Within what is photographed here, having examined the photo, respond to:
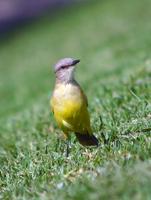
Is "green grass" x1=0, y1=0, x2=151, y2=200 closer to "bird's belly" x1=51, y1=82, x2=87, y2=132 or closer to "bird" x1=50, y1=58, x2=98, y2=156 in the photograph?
"bird" x1=50, y1=58, x2=98, y2=156

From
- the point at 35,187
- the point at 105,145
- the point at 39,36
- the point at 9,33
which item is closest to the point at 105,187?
the point at 35,187

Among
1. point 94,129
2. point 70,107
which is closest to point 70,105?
point 70,107

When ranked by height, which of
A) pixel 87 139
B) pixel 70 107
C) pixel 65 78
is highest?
pixel 65 78

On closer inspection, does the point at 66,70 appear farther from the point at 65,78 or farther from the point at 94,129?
the point at 94,129

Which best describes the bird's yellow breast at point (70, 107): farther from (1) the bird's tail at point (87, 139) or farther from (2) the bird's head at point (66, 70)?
(1) the bird's tail at point (87, 139)

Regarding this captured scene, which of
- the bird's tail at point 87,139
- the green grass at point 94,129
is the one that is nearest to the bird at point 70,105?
the bird's tail at point 87,139

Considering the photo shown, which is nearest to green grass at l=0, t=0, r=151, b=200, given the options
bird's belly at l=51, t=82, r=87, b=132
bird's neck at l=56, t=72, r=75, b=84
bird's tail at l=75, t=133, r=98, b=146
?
bird's tail at l=75, t=133, r=98, b=146
